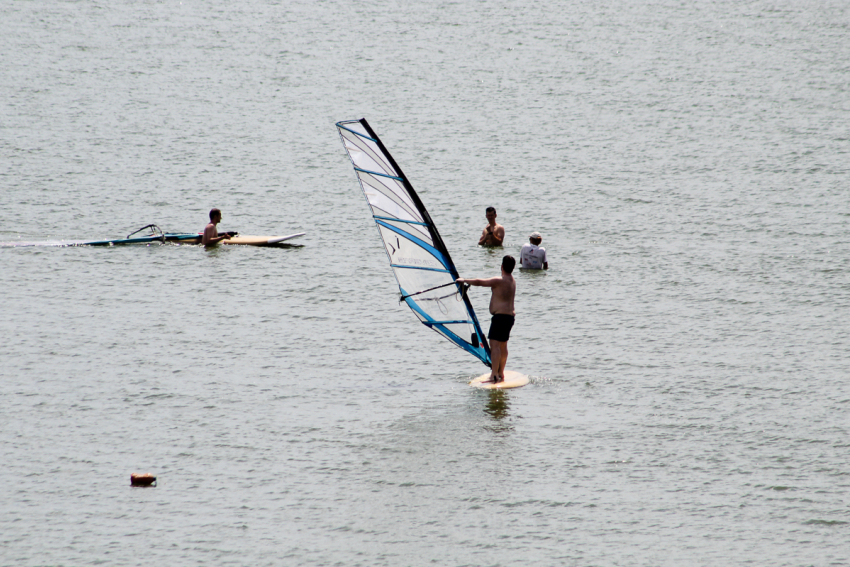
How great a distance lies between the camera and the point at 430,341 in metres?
15.9

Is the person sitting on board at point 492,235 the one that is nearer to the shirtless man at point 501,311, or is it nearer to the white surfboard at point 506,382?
the white surfboard at point 506,382

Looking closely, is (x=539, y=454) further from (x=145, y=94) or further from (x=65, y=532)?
(x=145, y=94)

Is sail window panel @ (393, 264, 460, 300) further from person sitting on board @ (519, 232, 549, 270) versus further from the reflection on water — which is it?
person sitting on board @ (519, 232, 549, 270)

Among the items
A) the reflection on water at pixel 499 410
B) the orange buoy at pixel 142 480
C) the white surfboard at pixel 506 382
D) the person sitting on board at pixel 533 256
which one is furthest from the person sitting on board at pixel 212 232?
the orange buoy at pixel 142 480

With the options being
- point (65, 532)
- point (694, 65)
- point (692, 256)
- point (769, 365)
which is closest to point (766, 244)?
point (692, 256)

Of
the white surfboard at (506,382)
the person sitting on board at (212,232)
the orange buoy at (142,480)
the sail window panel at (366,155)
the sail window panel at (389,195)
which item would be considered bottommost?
the orange buoy at (142,480)

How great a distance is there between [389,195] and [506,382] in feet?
9.18

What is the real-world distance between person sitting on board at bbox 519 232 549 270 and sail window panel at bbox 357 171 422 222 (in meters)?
5.95

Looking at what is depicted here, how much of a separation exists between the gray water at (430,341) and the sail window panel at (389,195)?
2.24 meters

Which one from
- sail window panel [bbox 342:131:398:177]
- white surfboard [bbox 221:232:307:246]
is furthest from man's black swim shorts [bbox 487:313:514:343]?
white surfboard [bbox 221:232:307:246]

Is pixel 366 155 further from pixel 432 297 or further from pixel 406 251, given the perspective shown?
pixel 432 297

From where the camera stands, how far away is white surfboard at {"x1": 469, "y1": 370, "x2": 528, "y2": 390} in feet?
44.8

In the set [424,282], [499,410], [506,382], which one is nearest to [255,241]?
[424,282]

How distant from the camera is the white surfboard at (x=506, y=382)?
537 inches
